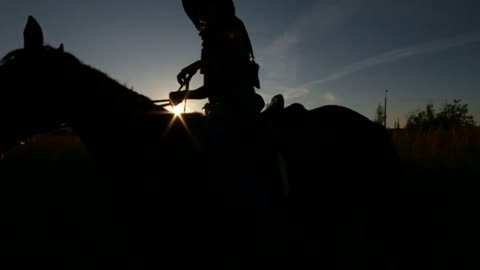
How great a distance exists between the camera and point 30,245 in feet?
16.0

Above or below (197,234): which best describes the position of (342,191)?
above

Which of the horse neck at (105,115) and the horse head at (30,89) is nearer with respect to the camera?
the horse head at (30,89)

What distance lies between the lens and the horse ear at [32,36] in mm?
1912

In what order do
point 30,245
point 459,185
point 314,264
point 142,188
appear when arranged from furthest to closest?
point 459,185, point 30,245, point 314,264, point 142,188

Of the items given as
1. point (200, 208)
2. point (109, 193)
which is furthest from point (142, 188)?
point (200, 208)

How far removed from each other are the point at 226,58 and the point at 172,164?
1.03m

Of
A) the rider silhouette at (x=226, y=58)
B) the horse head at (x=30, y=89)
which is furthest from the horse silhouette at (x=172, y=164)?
the rider silhouette at (x=226, y=58)

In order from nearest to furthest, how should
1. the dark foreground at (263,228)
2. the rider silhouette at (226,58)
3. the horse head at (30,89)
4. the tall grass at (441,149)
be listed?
the horse head at (30,89) → the dark foreground at (263,228) → the rider silhouette at (226,58) → the tall grass at (441,149)

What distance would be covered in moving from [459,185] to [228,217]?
639cm

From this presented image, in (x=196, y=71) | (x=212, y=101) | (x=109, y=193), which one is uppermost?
(x=196, y=71)

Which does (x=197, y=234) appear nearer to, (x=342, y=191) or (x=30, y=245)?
(x=342, y=191)

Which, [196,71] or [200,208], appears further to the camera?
[196,71]

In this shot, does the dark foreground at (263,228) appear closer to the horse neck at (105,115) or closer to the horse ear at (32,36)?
the horse neck at (105,115)

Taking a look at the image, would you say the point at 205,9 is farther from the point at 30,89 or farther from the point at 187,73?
the point at 30,89
